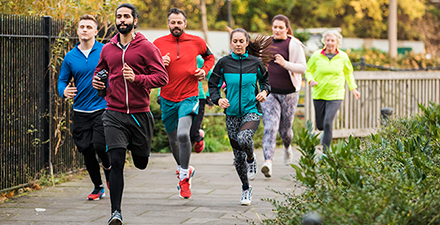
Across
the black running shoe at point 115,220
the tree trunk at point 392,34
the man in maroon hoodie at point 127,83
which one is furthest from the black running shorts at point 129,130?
the tree trunk at point 392,34

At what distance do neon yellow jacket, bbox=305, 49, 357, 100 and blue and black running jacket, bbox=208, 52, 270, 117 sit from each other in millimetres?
2432

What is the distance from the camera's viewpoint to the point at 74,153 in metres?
7.92

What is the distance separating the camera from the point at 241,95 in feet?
20.0

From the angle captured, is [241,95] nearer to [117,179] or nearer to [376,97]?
[117,179]

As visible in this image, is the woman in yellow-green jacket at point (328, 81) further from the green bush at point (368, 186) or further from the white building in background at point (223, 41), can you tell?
the white building in background at point (223, 41)

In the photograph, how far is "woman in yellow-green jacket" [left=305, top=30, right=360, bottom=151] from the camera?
331 inches

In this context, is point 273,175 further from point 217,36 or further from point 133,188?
point 217,36

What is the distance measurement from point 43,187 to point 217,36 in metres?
32.1

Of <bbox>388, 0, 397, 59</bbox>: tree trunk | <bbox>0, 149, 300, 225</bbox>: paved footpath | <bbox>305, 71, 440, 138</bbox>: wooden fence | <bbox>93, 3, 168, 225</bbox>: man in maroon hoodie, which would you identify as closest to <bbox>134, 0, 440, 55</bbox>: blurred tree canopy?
<bbox>388, 0, 397, 59</bbox>: tree trunk

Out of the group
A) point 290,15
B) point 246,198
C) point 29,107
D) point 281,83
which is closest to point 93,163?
point 29,107

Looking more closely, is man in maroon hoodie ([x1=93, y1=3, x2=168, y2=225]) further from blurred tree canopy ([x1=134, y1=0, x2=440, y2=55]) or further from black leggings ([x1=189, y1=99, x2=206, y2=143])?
blurred tree canopy ([x1=134, y1=0, x2=440, y2=55])

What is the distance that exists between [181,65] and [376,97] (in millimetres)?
6725

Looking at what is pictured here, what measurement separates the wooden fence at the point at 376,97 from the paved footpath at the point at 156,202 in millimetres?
3548

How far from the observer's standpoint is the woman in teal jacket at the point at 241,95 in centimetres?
605
